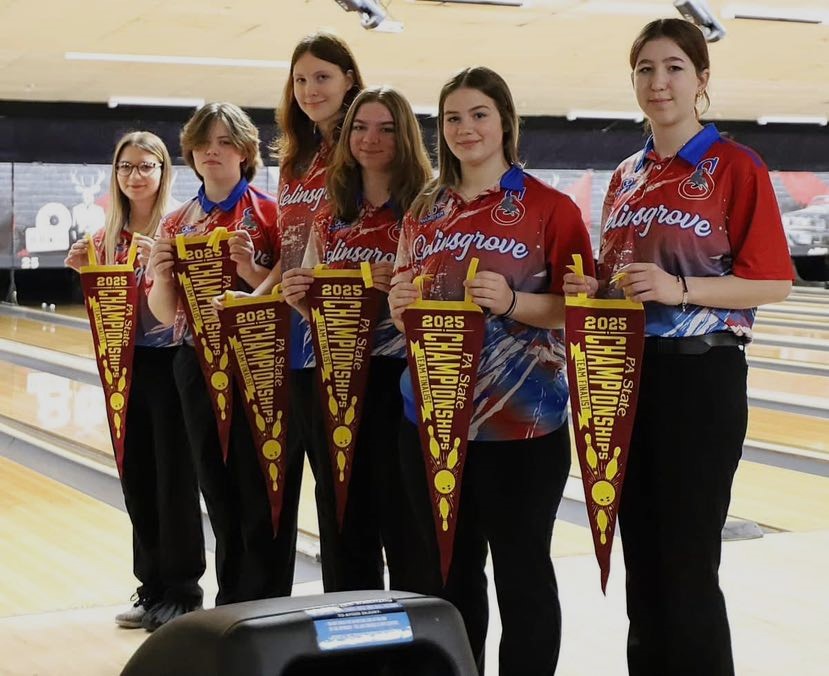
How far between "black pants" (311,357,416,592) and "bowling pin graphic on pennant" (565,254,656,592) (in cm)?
43

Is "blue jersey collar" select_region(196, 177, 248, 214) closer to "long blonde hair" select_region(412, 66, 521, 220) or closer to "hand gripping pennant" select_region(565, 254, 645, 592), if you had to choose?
"long blonde hair" select_region(412, 66, 521, 220)

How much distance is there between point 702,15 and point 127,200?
417 cm

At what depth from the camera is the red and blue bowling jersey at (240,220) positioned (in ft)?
9.02

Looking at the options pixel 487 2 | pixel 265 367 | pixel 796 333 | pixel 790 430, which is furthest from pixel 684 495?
pixel 796 333

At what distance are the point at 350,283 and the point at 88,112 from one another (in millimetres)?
10311

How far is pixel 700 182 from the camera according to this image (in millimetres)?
2086

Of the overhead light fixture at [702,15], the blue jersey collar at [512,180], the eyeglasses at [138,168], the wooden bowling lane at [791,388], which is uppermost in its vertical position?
the overhead light fixture at [702,15]

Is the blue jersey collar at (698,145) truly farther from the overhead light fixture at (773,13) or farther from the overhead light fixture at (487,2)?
the overhead light fixture at (773,13)

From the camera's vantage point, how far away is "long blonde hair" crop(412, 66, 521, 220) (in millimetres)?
2189

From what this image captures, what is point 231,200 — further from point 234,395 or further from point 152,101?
point 152,101

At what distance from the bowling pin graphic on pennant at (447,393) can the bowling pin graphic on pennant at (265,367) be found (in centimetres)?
52

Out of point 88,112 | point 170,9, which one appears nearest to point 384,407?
point 170,9

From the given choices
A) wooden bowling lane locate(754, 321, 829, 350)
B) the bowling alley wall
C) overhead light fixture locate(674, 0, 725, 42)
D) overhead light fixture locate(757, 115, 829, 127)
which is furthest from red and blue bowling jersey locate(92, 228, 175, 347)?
overhead light fixture locate(757, 115, 829, 127)

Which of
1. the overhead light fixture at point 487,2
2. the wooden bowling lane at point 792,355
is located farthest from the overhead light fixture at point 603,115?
the overhead light fixture at point 487,2
